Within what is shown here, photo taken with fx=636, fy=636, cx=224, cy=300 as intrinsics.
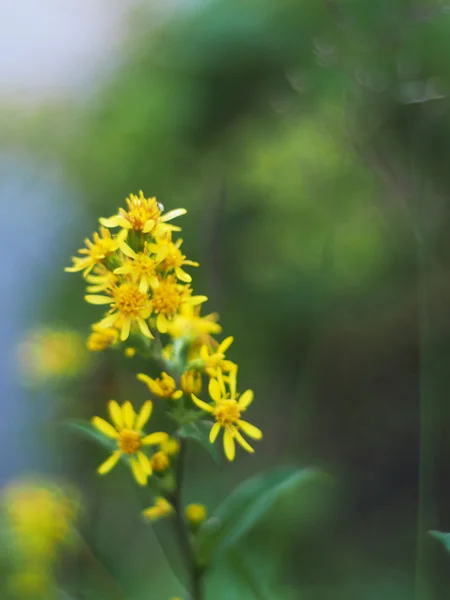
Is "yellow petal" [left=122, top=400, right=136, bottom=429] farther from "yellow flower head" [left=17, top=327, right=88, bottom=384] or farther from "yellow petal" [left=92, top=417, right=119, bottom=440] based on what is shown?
"yellow flower head" [left=17, top=327, right=88, bottom=384]

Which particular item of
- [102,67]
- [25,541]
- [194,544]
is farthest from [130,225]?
[102,67]

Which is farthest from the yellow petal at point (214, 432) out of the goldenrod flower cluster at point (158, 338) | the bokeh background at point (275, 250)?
the bokeh background at point (275, 250)

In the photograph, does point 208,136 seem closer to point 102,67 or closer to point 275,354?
point 102,67

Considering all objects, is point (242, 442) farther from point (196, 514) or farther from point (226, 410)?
point (196, 514)

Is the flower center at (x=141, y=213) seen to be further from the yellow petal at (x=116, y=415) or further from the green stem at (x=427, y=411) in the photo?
the green stem at (x=427, y=411)

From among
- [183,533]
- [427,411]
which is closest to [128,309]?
[183,533]

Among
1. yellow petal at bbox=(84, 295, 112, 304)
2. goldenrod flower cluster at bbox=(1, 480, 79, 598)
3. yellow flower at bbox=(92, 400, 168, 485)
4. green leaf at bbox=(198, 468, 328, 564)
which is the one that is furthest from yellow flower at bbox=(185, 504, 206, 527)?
goldenrod flower cluster at bbox=(1, 480, 79, 598)
